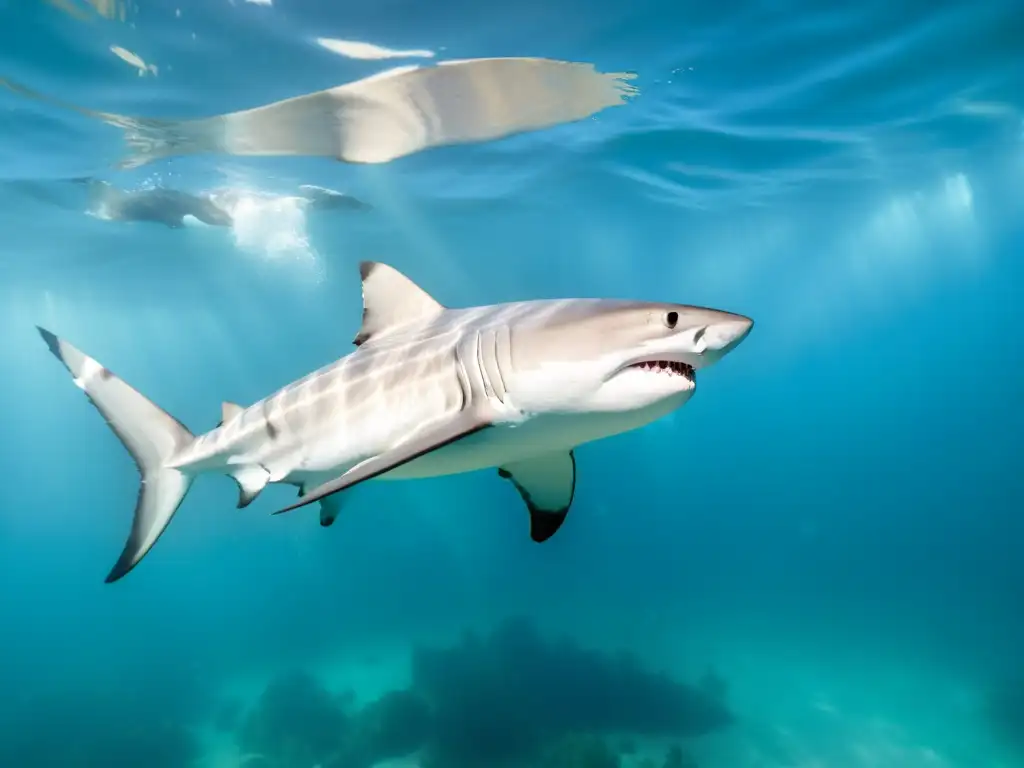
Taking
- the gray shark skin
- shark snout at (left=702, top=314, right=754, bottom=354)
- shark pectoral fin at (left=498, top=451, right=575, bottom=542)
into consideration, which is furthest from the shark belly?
shark snout at (left=702, top=314, right=754, bottom=354)

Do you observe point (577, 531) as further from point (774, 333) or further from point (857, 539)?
point (774, 333)

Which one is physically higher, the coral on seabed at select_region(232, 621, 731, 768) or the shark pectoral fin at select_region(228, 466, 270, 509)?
the shark pectoral fin at select_region(228, 466, 270, 509)

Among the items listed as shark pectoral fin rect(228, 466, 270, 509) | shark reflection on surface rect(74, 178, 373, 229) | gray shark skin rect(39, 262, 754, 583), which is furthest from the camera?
shark reflection on surface rect(74, 178, 373, 229)

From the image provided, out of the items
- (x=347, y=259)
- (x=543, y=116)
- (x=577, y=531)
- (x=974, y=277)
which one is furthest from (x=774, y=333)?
(x=543, y=116)

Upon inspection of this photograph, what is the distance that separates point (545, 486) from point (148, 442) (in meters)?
3.00

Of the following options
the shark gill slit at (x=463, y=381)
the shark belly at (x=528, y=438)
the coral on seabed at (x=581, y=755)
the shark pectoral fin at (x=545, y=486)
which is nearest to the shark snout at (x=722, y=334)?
the shark belly at (x=528, y=438)

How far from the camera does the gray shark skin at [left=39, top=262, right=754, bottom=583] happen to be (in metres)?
2.78

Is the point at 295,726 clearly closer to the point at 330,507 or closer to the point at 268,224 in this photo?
the point at 330,507

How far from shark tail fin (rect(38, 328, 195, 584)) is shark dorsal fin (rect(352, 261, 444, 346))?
171cm

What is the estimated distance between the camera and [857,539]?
69.2 meters

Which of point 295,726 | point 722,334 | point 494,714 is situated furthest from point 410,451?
point 295,726

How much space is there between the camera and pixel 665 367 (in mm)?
2820

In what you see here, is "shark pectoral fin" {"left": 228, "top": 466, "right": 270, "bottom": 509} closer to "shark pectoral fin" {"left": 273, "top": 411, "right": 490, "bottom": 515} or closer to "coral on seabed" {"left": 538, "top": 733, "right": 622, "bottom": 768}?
"shark pectoral fin" {"left": 273, "top": 411, "right": 490, "bottom": 515}

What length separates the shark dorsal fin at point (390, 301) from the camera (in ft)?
14.1
